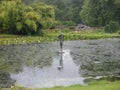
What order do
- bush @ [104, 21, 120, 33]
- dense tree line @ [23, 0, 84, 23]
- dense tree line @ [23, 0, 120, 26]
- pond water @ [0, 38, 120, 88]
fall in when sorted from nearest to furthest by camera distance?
pond water @ [0, 38, 120, 88]
bush @ [104, 21, 120, 33]
dense tree line @ [23, 0, 120, 26]
dense tree line @ [23, 0, 84, 23]

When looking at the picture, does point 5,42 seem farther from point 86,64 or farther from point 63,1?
point 63,1

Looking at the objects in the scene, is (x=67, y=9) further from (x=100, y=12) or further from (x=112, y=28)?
(x=112, y=28)

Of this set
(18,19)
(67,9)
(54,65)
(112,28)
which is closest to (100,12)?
(112,28)

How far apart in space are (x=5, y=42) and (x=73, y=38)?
40.8 ft

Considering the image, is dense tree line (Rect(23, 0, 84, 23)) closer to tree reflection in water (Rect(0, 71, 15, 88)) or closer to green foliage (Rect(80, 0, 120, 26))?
green foliage (Rect(80, 0, 120, 26))

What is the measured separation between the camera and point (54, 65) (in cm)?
3139

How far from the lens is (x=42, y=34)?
61219 millimetres

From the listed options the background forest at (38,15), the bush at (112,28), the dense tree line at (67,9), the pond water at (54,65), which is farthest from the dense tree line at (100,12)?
the pond water at (54,65)

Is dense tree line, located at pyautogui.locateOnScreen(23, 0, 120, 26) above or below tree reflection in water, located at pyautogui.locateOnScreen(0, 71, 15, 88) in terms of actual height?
below

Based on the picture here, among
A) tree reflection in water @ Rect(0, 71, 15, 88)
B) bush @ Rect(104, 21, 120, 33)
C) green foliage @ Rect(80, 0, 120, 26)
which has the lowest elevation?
bush @ Rect(104, 21, 120, 33)

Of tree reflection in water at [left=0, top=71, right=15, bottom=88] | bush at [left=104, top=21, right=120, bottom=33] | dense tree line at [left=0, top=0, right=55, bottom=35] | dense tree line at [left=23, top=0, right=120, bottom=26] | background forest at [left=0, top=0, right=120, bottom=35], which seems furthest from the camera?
dense tree line at [left=23, top=0, right=120, bottom=26]

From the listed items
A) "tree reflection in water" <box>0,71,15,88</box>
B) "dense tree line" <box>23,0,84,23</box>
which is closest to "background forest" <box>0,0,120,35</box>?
"dense tree line" <box>23,0,84,23</box>

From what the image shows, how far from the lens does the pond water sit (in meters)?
24.3

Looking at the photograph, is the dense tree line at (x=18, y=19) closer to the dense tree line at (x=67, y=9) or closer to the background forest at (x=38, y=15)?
the background forest at (x=38, y=15)
